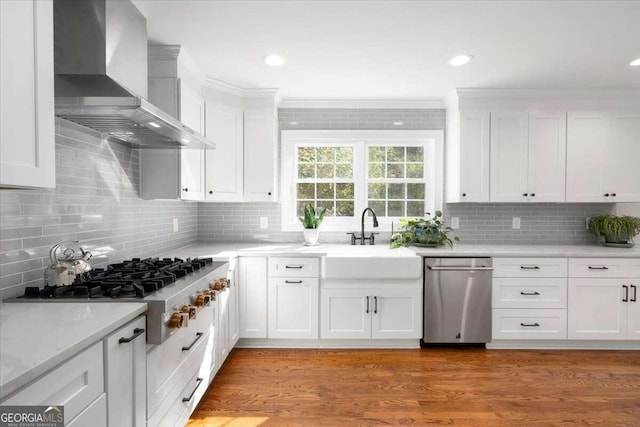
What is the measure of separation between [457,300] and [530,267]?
0.70 metres

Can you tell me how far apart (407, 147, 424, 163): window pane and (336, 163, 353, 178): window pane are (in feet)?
2.13

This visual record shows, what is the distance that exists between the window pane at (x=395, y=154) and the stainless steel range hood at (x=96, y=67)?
8.33 ft

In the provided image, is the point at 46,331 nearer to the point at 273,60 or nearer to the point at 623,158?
the point at 273,60

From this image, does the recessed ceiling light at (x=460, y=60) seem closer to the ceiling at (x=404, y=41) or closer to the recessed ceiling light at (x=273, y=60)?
the ceiling at (x=404, y=41)

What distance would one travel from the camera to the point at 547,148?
337 centimetres

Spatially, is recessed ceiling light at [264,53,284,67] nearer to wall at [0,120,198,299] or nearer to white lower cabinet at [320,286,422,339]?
wall at [0,120,198,299]

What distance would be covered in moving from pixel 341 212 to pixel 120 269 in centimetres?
233

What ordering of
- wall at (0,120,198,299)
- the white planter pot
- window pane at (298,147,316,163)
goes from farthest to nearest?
window pane at (298,147,316,163) → the white planter pot → wall at (0,120,198,299)

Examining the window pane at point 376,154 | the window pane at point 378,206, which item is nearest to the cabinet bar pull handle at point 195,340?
the window pane at point 378,206

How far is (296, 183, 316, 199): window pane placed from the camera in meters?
3.88

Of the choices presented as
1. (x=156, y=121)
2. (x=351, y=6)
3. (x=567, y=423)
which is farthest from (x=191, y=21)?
(x=567, y=423)

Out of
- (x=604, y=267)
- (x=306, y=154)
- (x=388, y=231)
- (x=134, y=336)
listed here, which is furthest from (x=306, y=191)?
(x=604, y=267)

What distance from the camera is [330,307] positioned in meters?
3.06

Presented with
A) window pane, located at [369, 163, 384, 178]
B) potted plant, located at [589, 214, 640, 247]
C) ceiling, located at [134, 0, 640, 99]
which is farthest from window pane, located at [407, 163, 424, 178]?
potted plant, located at [589, 214, 640, 247]
